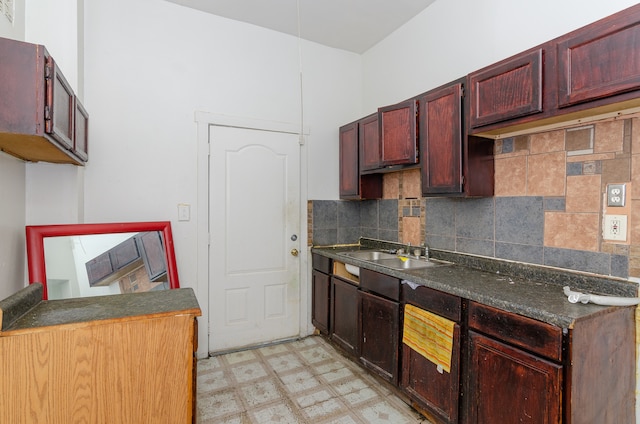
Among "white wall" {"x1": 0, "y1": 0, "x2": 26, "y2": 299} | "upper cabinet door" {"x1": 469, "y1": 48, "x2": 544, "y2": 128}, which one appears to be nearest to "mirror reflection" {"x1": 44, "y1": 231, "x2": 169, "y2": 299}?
"white wall" {"x1": 0, "y1": 0, "x2": 26, "y2": 299}

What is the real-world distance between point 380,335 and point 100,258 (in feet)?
6.86

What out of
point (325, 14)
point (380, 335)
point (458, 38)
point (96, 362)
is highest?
point (325, 14)

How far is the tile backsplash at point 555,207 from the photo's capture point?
163cm

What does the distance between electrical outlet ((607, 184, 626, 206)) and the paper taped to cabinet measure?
1.02 metres

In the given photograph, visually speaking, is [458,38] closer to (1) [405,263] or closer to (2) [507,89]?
(2) [507,89]

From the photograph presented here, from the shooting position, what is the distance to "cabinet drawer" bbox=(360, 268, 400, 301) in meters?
2.25

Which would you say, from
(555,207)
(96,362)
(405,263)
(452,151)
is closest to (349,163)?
(405,263)

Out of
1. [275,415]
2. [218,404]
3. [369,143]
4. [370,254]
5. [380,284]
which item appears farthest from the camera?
[370,254]

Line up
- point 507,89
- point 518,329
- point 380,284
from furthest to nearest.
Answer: point 380,284
point 507,89
point 518,329

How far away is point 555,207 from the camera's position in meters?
1.92

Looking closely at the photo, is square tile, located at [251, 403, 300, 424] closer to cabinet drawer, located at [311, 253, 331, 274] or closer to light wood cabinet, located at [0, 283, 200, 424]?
light wood cabinet, located at [0, 283, 200, 424]

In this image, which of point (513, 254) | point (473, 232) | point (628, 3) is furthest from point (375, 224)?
point (628, 3)

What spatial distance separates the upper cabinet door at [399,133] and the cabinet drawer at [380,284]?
906mm

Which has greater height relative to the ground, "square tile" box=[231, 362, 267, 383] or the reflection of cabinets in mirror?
the reflection of cabinets in mirror
